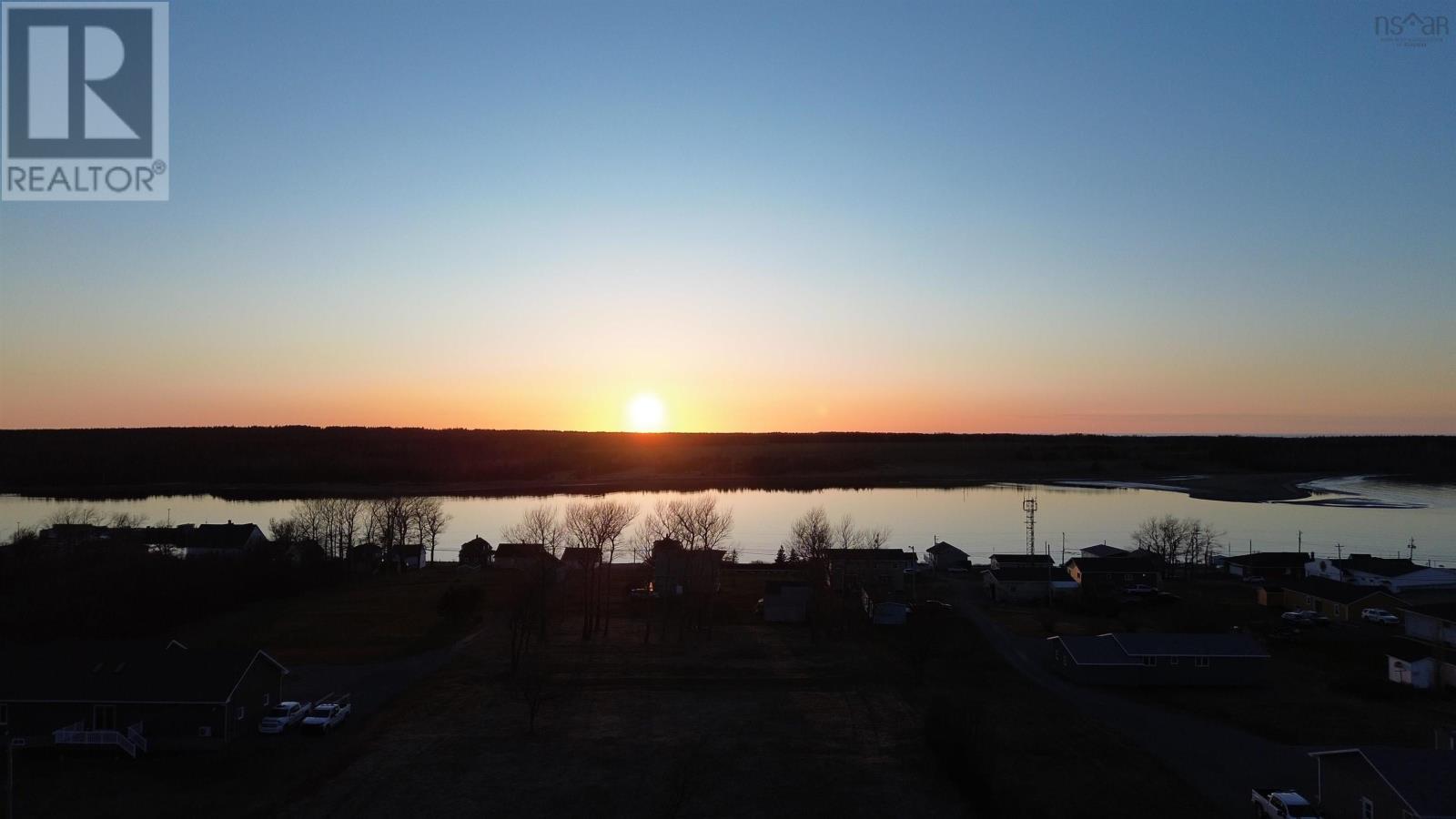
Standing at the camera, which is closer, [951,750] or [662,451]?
[951,750]

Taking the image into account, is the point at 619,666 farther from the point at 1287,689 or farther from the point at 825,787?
the point at 1287,689

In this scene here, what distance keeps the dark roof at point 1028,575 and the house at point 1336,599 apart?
29.2ft

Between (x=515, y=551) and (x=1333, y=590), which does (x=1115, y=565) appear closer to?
(x=1333, y=590)

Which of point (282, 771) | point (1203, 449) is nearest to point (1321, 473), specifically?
point (1203, 449)

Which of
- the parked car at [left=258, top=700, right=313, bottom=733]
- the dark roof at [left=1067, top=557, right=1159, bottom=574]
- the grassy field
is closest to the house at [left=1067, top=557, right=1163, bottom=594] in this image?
Result: the dark roof at [left=1067, top=557, right=1159, bottom=574]

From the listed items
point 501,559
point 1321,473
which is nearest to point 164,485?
point 501,559

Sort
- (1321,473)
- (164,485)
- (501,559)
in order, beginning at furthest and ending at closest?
(1321,473) → (164,485) → (501,559)

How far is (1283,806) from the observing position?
50.6 feet

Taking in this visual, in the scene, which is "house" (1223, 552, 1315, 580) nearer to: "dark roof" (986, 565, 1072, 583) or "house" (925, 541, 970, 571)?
"dark roof" (986, 565, 1072, 583)

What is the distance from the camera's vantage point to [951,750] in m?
18.4

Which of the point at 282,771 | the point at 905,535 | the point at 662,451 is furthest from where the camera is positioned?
the point at 662,451

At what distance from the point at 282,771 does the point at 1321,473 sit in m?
133

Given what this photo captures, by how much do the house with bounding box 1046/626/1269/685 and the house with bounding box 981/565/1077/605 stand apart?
14.2 m

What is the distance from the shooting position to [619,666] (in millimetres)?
27641
